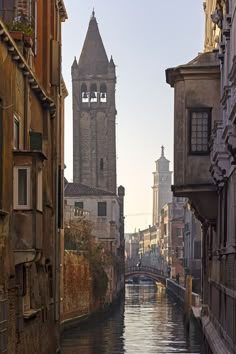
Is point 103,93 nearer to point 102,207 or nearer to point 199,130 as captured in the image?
point 102,207

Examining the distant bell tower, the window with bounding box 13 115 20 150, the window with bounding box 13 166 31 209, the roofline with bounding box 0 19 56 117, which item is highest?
the distant bell tower

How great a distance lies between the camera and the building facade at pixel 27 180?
48.6 feet

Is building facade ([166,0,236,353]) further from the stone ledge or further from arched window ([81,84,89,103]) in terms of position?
arched window ([81,84,89,103])

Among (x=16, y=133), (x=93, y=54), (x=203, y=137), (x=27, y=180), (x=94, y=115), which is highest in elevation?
(x=93, y=54)

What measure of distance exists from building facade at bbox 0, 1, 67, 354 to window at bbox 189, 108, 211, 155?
4.81 m

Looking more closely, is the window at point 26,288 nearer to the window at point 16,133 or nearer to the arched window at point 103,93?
the window at point 16,133

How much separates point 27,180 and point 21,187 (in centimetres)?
21

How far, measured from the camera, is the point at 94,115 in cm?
10175

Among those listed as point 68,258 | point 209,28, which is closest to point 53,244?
point 209,28

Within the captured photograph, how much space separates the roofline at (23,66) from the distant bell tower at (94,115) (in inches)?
3046

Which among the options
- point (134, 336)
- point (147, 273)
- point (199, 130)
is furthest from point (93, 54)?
point (199, 130)

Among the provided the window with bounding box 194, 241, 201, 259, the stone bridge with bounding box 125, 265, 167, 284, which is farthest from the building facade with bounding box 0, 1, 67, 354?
the stone bridge with bounding box 125, 265, 167, 284

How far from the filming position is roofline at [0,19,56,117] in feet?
48.0

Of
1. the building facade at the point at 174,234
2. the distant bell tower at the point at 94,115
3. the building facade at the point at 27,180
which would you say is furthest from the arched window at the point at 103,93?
the building facade at the point at 27,180
